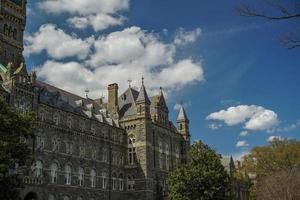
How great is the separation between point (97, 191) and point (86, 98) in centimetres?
1611

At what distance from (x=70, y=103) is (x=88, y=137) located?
5453mm

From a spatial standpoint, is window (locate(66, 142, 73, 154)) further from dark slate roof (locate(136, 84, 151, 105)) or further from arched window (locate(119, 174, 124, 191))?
dark slate roof (locate(136, 84, 151, 105))

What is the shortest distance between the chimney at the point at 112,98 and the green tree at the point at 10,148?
33.8 metres

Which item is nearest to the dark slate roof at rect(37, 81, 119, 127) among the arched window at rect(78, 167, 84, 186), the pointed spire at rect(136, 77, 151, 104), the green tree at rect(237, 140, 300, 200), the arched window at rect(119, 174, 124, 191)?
the pointed spire at rect(136, 77, 151, 104)

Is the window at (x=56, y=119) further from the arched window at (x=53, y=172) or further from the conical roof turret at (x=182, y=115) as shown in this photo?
the conical roof turret at (x=182, y=115)

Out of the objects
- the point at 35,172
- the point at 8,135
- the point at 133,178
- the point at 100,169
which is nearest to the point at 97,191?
the point at 100,169

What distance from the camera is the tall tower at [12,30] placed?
176 feet

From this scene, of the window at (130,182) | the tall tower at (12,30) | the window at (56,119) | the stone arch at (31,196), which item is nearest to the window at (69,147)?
the window at (56,119)

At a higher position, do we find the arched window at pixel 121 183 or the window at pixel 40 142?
the window at pixel 40 142

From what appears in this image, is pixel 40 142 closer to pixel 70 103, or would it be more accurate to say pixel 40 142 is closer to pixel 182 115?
A: pixel 70 103

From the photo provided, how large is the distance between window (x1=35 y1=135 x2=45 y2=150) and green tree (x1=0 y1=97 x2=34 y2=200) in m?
17.2

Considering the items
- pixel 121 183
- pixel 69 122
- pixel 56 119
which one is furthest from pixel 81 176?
pixel 121 183

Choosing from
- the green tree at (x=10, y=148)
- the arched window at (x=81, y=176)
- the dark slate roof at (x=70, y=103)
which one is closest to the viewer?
the green tree at (x=10, y=148)

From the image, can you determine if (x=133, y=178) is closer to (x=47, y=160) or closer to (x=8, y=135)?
(x=47, y=160)
